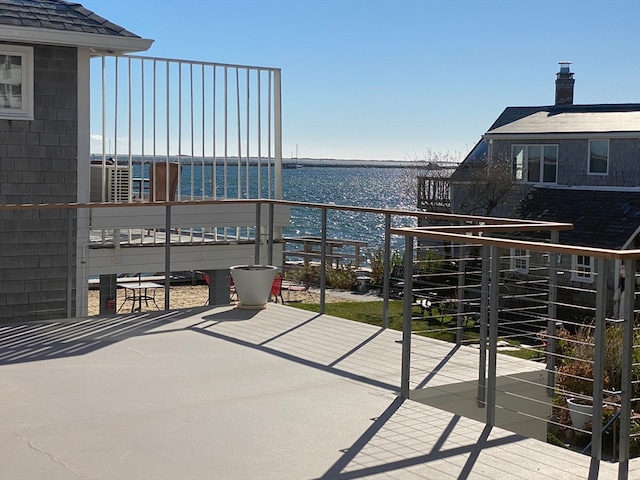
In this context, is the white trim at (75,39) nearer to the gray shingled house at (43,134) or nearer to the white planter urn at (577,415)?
the gray shingled house at (43,134)

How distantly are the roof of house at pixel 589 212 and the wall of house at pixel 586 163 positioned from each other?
295 millimetres

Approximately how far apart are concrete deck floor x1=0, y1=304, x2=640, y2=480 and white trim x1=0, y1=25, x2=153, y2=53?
10.9 feet

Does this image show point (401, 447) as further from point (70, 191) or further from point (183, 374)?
point (70, 191)

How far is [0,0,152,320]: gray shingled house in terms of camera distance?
35.3 feet

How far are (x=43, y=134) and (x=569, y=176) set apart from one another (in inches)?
963

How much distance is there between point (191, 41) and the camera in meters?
73.6

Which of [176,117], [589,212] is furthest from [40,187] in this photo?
[589,212]

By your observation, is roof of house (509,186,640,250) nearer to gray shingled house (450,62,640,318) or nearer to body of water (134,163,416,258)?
gray shingled house (450,62,640,318)

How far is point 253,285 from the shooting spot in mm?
10141

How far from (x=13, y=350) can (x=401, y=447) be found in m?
3.85

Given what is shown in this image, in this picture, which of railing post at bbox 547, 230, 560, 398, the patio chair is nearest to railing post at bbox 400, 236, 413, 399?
railing post at bbox 547, 230, 560, 398

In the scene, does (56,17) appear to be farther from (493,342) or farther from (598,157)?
(598,157)

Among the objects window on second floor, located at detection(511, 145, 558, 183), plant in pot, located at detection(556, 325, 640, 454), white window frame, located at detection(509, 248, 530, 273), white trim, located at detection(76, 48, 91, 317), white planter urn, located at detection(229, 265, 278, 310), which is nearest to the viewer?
white window frame, located at detection(509, 248, 530, 273)

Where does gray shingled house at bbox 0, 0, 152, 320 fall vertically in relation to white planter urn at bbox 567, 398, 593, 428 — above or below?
above
